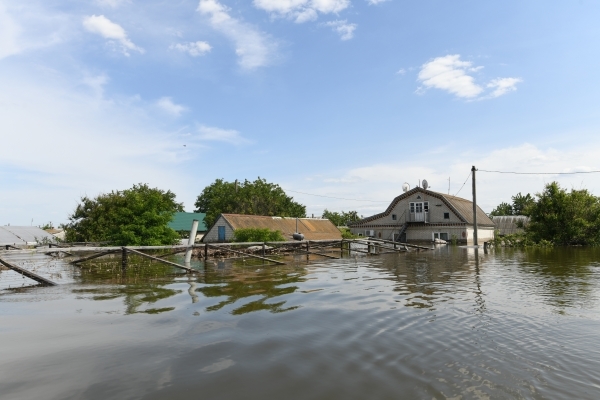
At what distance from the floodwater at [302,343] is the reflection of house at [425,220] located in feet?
111

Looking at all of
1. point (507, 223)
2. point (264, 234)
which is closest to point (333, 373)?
point (264, 234)

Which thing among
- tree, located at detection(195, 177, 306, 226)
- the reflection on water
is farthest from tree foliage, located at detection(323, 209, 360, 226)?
the reflection on water

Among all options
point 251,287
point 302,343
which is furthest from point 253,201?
point 302,343

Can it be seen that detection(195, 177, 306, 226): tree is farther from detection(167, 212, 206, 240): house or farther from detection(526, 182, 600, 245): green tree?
detection(526, 182, 600, 245): green tree

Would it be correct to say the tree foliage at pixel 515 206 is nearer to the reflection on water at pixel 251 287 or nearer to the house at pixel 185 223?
the house at pixel 185 223

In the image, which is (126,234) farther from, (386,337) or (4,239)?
(386,337)

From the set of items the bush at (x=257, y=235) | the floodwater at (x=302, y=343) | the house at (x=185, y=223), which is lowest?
the floodwater at (x=302, y=343)

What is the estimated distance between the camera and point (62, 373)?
495 centimetres

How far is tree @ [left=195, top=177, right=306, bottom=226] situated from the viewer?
56.4m

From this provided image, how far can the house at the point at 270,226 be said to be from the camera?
3762 cm

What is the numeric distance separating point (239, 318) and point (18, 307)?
16.7 ft

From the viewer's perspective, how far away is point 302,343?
6148 mm

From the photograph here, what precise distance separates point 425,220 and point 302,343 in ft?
138

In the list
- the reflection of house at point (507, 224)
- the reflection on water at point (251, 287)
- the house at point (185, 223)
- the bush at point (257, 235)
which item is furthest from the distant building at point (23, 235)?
the reflection of house at point (507, 224)
